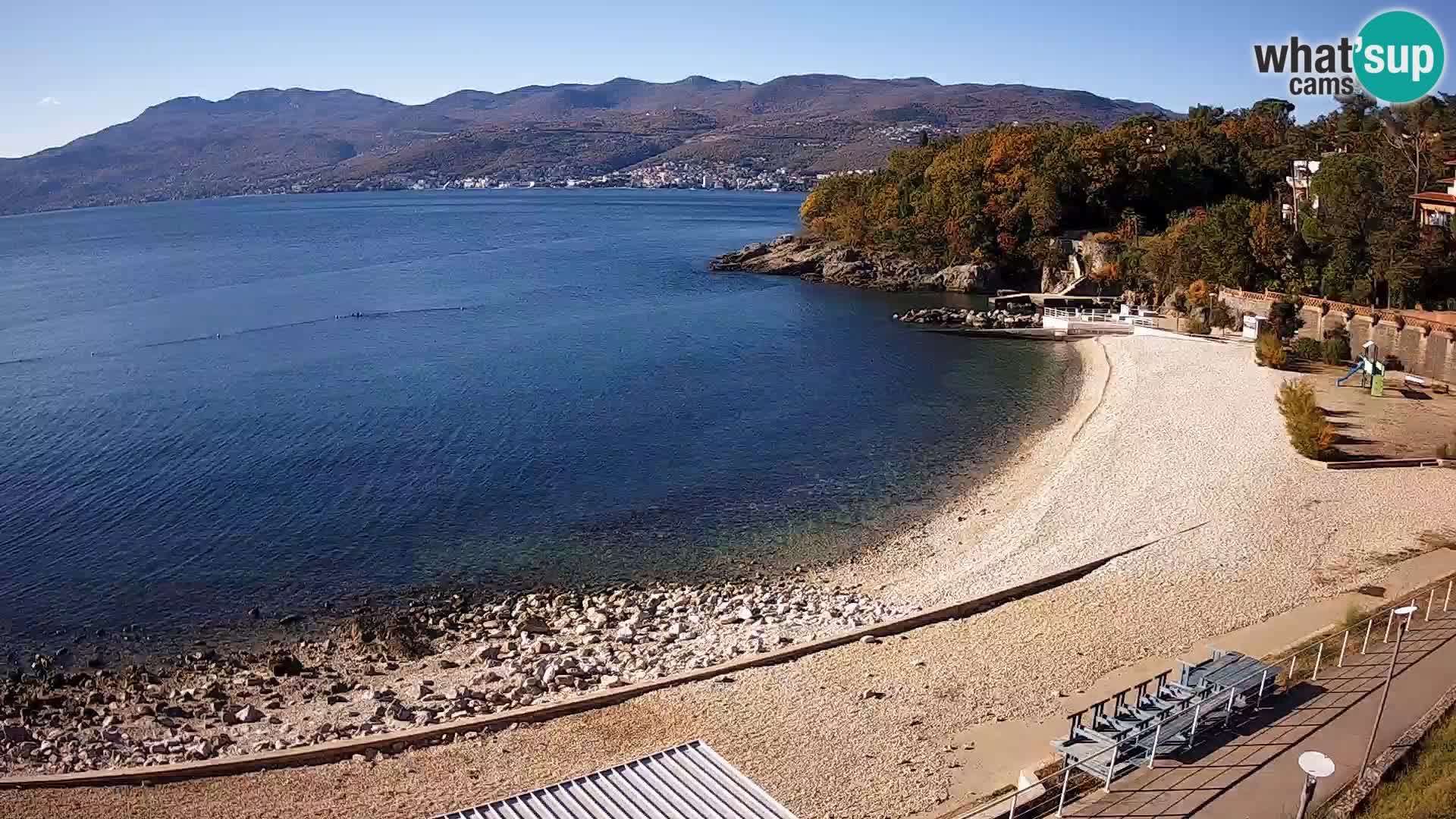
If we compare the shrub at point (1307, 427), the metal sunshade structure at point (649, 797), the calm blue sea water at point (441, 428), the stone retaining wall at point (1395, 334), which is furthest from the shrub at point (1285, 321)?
the metal sunshade structure at point (649, 797)

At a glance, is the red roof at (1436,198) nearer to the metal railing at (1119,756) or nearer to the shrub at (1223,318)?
the shrub at (1223,318)

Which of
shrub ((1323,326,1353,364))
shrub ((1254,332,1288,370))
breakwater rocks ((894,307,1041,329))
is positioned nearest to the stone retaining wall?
shrub ((1323,326,1353,364))

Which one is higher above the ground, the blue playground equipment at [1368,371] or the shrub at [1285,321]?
the shrub at [1285,321]

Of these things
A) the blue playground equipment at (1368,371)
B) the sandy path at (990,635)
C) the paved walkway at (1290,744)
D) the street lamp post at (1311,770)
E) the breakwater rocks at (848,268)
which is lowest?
the sandy path at (990,635)

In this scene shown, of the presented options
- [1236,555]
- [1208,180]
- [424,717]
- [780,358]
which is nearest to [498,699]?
[424,717]

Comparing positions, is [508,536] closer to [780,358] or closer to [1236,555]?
[1236,555]
